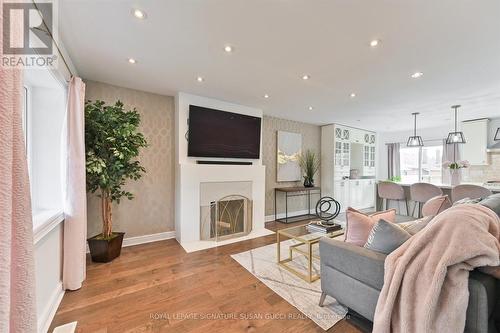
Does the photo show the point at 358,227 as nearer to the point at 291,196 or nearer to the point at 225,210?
the point at 225,210

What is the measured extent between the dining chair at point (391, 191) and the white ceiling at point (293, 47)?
166 centimetres

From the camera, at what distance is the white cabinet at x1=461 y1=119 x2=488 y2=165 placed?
187 inches

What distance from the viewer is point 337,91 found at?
332 centimetres

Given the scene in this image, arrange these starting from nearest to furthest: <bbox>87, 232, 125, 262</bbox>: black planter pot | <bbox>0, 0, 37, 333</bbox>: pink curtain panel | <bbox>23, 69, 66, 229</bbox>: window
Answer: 1. <bbox>0, 0, 37, 333</bbox>: pink curtain panel
2. <bbox>23, 69, 66, 229</bbox>: window
3. <bbox>87, 232, 125, 262</bbox>: black planter pot

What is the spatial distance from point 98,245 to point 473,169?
25.3 ft

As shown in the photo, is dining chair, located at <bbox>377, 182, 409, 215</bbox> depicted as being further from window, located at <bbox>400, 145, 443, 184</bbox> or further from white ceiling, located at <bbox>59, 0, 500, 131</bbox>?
window, located at <bbox>400, 145, 443, 184</bbox>

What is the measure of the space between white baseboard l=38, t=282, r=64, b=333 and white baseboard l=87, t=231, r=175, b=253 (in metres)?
1.19

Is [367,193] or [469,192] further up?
[469,192]

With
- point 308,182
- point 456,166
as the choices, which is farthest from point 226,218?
point 456,166

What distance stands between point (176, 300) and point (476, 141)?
6845 millimetres

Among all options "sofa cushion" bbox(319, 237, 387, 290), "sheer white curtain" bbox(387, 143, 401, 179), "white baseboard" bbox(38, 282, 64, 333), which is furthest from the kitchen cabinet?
"white baseboard" bbox(38, 282, 64, 333)

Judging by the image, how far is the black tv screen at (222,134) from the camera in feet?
11.4

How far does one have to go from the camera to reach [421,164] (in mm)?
6383

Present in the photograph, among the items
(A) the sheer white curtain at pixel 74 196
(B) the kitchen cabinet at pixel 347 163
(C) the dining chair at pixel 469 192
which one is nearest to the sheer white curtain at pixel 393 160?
(B) the kitchen cabinet at pixel 347 163
